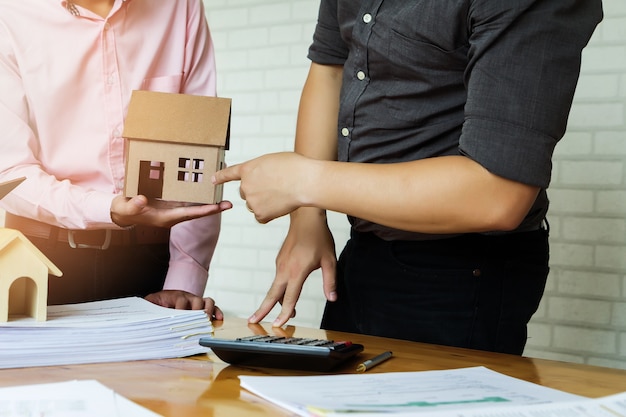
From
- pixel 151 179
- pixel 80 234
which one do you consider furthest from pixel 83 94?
pixel 151 179

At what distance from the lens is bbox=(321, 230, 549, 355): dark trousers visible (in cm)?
124

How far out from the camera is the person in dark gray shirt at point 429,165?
39.6 inches

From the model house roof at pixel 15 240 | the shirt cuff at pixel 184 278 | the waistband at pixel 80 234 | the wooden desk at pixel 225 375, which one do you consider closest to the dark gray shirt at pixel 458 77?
the wooden desk at pixel 225 375

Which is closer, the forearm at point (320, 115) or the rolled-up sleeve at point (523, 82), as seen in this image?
the rolled-up sleeve at point (523, 82)

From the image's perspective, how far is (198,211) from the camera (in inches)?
47.5

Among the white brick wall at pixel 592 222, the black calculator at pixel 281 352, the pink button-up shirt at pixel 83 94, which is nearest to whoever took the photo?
the black calculator at pixel 281 352

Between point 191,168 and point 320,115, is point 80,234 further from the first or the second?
point 320,115

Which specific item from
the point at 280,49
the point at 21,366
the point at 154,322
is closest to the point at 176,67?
the point at 154,322

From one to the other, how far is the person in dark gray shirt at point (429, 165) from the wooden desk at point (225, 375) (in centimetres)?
19

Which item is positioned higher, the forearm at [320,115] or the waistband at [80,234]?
the forearm at [320,115]

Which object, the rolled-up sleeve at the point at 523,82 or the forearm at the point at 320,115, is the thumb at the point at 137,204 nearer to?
the forearm at the point at 320,115

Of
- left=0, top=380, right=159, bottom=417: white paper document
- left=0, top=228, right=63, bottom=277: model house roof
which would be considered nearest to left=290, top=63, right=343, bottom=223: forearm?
left=0, top=228, right=63, bottom=277: model house roof

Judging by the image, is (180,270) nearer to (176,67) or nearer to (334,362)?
(176,67)

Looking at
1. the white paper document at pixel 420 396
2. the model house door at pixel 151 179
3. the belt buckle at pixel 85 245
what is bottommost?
the white paper document at pixel 420 396
